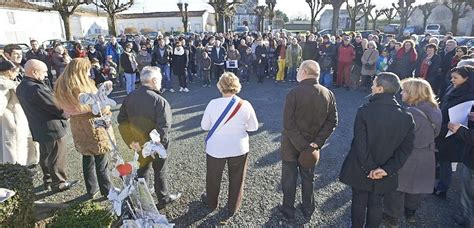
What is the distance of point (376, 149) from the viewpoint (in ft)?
9.80

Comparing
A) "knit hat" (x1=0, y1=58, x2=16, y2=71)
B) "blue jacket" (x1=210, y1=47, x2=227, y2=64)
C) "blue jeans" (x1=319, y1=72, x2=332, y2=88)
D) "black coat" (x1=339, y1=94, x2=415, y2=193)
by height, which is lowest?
"blue jeans" (x1=319, y1=72, x2=332, y2=88)

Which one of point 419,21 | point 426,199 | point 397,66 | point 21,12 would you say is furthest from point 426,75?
point 419,21

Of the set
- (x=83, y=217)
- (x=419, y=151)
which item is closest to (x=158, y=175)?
(x=83, y=217)

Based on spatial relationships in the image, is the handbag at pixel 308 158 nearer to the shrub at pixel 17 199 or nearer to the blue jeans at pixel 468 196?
the blue jeans at pixel 468 196

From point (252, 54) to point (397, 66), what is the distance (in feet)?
17.2

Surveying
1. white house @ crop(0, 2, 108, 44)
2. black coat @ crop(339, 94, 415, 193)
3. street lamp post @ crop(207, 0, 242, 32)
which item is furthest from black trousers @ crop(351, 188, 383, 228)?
white house @ crop(0, 2, 108, 44)

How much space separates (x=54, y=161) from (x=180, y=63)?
22.8 feet

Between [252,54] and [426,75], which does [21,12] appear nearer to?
[252,54]

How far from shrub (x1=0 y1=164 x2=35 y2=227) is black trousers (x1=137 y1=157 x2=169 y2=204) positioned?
49.2 inches

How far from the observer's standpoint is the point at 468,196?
341 cm

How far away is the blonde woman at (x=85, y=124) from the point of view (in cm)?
352

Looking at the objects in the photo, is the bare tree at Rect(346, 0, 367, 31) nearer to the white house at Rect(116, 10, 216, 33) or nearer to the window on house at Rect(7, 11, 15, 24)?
the white house at Rect(116, 10, 216, 33)

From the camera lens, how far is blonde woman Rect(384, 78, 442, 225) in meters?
3.31

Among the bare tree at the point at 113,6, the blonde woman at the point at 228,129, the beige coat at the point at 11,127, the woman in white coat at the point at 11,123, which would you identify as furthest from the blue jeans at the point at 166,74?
the bare tree at the point at 113,6
